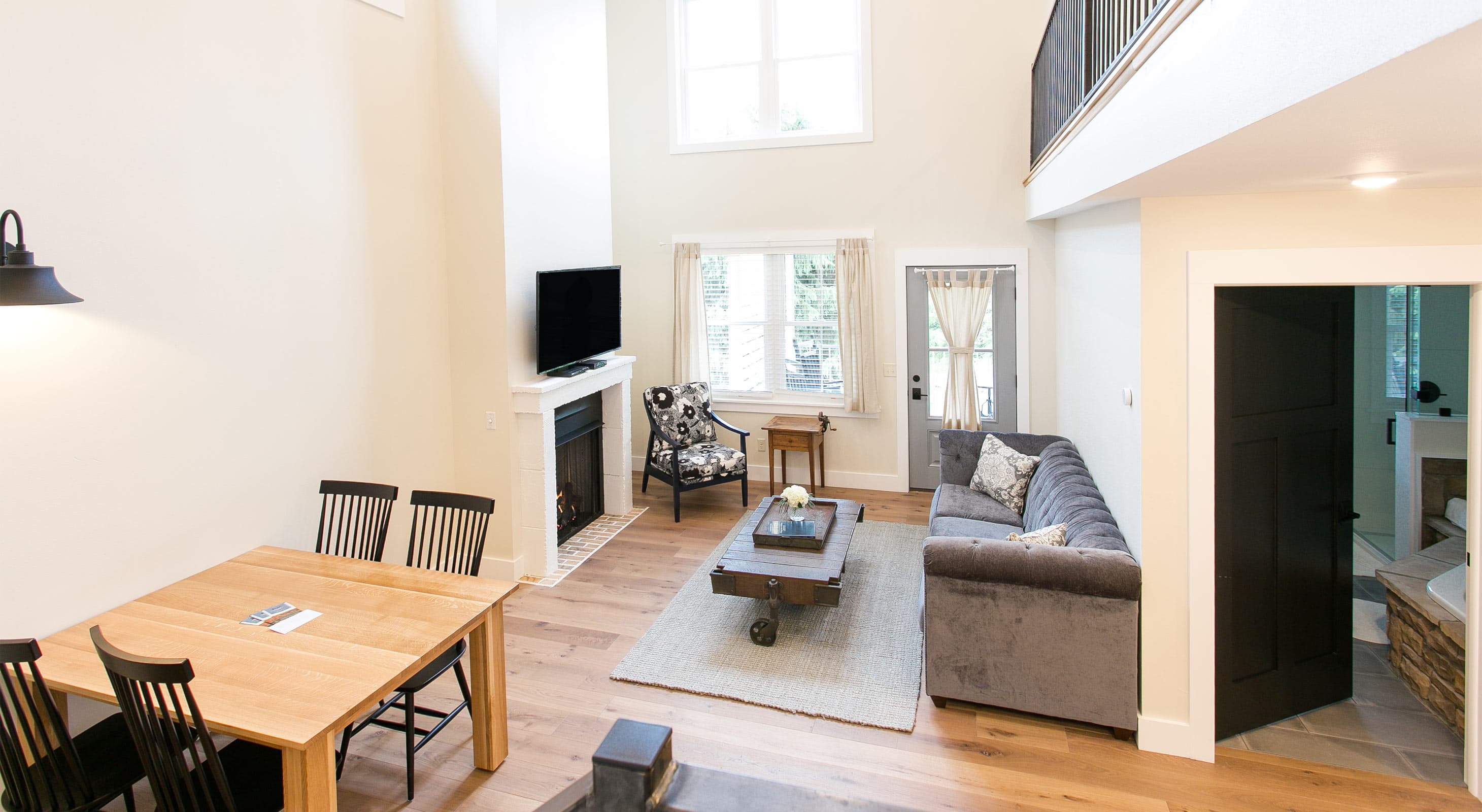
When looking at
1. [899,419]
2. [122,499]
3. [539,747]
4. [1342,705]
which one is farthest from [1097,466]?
[122,499]

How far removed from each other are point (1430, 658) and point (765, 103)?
231 inches

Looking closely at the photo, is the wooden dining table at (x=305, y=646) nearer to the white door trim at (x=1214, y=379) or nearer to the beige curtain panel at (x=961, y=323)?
the white door trim at (x=1214, y=379)

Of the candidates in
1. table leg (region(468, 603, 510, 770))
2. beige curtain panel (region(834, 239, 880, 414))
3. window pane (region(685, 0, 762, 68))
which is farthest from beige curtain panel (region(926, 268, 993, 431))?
table leg (region(468, 603, 510, 770))

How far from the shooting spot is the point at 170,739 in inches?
88.9

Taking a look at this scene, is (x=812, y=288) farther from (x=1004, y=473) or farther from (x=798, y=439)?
(x=1004, y=473)

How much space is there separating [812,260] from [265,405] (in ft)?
15.1

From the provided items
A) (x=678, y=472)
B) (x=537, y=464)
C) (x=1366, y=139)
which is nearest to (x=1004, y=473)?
→ (x=678, y=472)

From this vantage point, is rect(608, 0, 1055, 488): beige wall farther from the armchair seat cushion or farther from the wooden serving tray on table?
the wooden serving tray on table

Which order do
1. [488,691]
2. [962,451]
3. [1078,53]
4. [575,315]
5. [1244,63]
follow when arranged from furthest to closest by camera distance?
[962,451], [575,315], [1078,53], [488,691], [1244,63]

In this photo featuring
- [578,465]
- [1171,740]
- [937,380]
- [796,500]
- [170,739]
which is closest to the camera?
[170,739]

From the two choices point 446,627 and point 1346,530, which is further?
point 1346,530

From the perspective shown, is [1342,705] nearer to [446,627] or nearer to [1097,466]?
[1097,466]

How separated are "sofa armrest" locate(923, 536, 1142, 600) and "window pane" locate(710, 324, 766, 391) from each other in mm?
4097

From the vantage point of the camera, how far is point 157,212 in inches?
131
